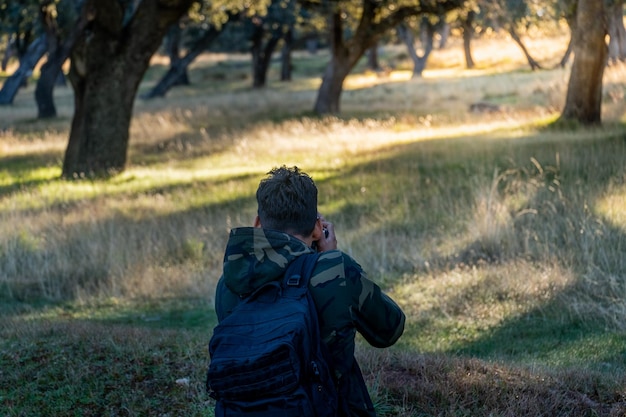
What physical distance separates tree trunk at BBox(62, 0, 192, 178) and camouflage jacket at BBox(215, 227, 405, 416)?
1262 centimetres

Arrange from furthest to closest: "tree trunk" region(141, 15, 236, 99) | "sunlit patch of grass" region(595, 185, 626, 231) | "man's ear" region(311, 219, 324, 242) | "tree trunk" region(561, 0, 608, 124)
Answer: "tree trunk" region(141, 15, 236, 99), "tree trunk" region(561, 0, 608, 124), "sunlit patch of grass" region(595, 185, 626, 231), "man's ear" region(311, 219, 324, 242)

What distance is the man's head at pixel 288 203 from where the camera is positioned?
2.94m

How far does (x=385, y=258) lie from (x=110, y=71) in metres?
8.12

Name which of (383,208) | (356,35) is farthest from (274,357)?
(356,35)

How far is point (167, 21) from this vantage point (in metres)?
15.2

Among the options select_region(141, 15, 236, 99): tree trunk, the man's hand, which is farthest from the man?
select_region(141, 15, 236, 99): tree trunk

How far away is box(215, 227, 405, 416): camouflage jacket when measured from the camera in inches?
112

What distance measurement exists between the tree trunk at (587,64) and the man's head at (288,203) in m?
12.5

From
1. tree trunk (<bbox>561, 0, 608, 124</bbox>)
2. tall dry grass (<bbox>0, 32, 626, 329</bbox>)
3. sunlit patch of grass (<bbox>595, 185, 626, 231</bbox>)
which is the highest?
tree trunk (<bbox>561, 0, 608, 124</bbox>)

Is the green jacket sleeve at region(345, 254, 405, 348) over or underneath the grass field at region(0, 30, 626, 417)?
over

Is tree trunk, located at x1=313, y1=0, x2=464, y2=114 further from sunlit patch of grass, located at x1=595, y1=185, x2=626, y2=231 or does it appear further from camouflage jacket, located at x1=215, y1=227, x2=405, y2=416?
camouflage jacket, located at x1=215, y1=227, x2=405, y2=416

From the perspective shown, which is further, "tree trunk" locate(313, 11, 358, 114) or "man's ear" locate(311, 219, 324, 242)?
"tree trunk" locate(313, 11, 358, 114)

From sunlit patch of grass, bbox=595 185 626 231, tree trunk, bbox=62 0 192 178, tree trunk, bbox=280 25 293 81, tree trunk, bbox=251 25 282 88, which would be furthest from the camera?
tree trunk, bbox=280 25 293 81

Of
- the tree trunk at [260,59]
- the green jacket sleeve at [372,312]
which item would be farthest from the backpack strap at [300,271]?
the tree trunk at [260,59]
